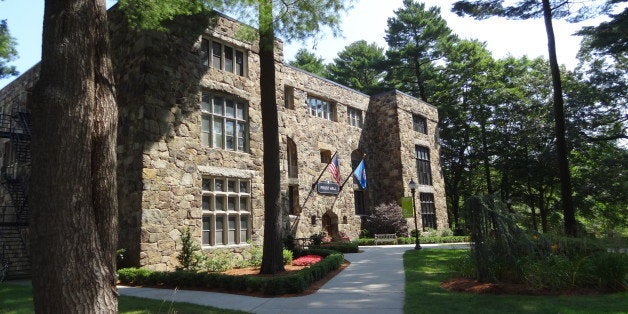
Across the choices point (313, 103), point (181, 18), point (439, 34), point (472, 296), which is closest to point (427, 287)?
point (472, 296)

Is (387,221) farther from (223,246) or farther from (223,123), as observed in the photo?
(223,123)

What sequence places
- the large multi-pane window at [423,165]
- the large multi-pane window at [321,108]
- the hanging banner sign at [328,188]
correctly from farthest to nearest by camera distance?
the large multi-pane window at [423,165] → the large multi-pane window at [321,108] → the hanging banner sign at [328,188]

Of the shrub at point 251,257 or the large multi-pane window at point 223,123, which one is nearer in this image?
the shrub at point 251,257

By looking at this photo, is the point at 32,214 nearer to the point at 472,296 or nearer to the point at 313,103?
the point at 472,296

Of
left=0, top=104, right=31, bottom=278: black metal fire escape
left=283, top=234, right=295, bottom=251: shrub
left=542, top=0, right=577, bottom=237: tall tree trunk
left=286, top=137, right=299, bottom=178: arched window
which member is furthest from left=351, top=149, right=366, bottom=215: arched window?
left=0, top=104, right=31, bottom=278: black metal fire escape

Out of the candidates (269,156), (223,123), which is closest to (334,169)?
(223,123)

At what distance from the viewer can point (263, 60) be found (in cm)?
1178

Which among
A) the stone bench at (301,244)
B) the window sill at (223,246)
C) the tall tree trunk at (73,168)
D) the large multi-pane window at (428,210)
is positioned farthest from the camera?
the large multi-pane window at (428,210)

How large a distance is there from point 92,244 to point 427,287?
6.43m

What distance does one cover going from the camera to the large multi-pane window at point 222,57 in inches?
566

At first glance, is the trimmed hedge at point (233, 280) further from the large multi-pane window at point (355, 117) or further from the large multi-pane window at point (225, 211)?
the large multi-pane window at point (355, 117)

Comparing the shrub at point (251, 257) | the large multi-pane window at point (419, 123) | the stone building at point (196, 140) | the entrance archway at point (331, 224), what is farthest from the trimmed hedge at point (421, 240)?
the shrub at point (251, 257)

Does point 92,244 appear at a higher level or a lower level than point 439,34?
lower

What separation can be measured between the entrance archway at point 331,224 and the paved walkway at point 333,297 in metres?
11.7
